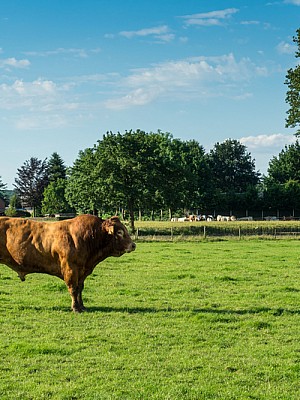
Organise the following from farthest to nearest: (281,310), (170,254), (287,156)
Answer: (287,156)
(170,254)
(281,310)

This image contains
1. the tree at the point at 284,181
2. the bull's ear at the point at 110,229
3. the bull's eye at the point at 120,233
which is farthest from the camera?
the tree at the point at 284,181

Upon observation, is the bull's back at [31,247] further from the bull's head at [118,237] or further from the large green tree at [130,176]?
the large green tree at [130,176]

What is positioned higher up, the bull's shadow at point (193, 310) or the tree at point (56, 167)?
the tree at point (56, 167)

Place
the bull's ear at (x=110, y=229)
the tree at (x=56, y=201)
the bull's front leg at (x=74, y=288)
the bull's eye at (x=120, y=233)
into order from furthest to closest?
the tree at (x=56, y=201) < the bull's eye at (x=120, y=233) < the bull's ear at (x=110, y=229) < the bull's front leg at (x=74, y=288)

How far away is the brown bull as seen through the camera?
41.0 feet

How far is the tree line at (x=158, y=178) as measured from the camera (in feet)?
169

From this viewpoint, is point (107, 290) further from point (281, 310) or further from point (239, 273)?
point (239, 273)

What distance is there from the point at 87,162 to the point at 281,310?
42.9 metres

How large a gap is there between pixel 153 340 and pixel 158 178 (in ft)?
142

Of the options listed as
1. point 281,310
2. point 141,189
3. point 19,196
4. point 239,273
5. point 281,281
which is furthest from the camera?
point 19,196

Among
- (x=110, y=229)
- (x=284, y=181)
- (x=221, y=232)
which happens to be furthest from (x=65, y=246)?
(x=284, y=181)

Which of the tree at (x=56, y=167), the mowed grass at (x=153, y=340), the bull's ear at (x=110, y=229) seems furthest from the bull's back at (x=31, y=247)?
the tree at (x=56, y=167)

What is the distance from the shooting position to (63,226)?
1295cm

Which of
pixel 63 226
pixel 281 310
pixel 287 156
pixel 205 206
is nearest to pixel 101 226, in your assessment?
pixel 63 226
